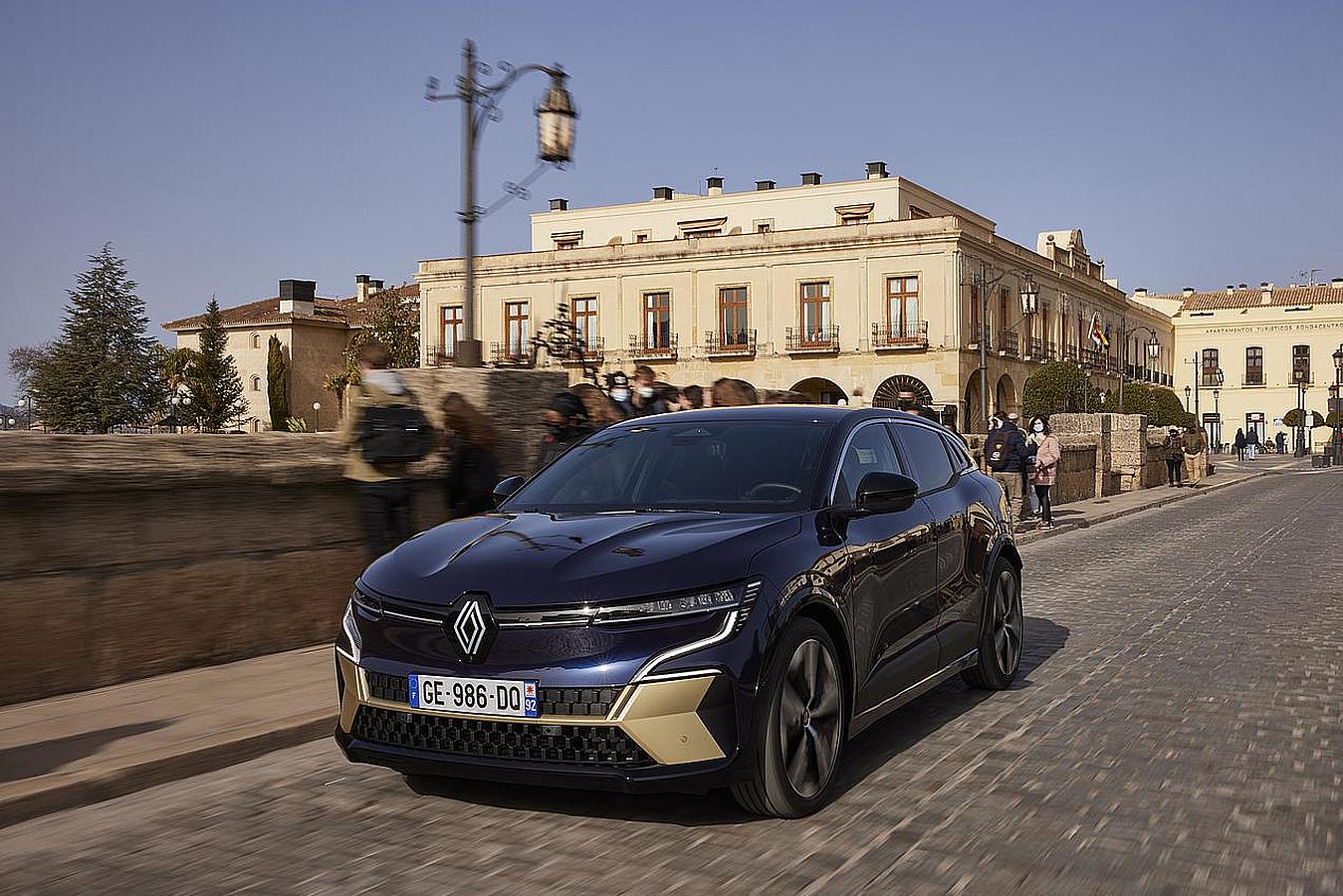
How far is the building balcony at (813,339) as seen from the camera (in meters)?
58.4

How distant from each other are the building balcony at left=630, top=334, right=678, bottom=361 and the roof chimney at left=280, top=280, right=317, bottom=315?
111 feet

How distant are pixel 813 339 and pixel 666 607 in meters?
55.1

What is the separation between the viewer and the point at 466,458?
31.9ft

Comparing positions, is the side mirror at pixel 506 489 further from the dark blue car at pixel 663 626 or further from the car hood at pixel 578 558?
the car hood at pixel 578 558

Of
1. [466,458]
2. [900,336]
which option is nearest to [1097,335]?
[900,336]

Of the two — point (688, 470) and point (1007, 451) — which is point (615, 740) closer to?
point (688, 470)

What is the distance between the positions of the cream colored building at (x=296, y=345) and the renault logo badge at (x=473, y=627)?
79.9 m

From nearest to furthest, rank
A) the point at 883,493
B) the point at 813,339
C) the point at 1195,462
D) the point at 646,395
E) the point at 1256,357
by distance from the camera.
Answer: the point at 883,493 → the point at 646,395 → the point at 1195,462 → the point at 813,339 → the point at 1256,357

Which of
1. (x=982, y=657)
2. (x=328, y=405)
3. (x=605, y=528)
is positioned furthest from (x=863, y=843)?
(x=328, y=405)

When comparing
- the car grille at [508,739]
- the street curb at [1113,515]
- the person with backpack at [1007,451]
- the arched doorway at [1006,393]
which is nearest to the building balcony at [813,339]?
the arched doorway at [1006,393]

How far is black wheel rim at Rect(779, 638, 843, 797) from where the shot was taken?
4.73 m

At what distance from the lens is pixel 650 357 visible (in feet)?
203

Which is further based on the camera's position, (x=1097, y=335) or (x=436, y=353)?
(x=1097, y=335)

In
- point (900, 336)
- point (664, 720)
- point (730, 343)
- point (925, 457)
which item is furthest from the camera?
point (730, 343)
